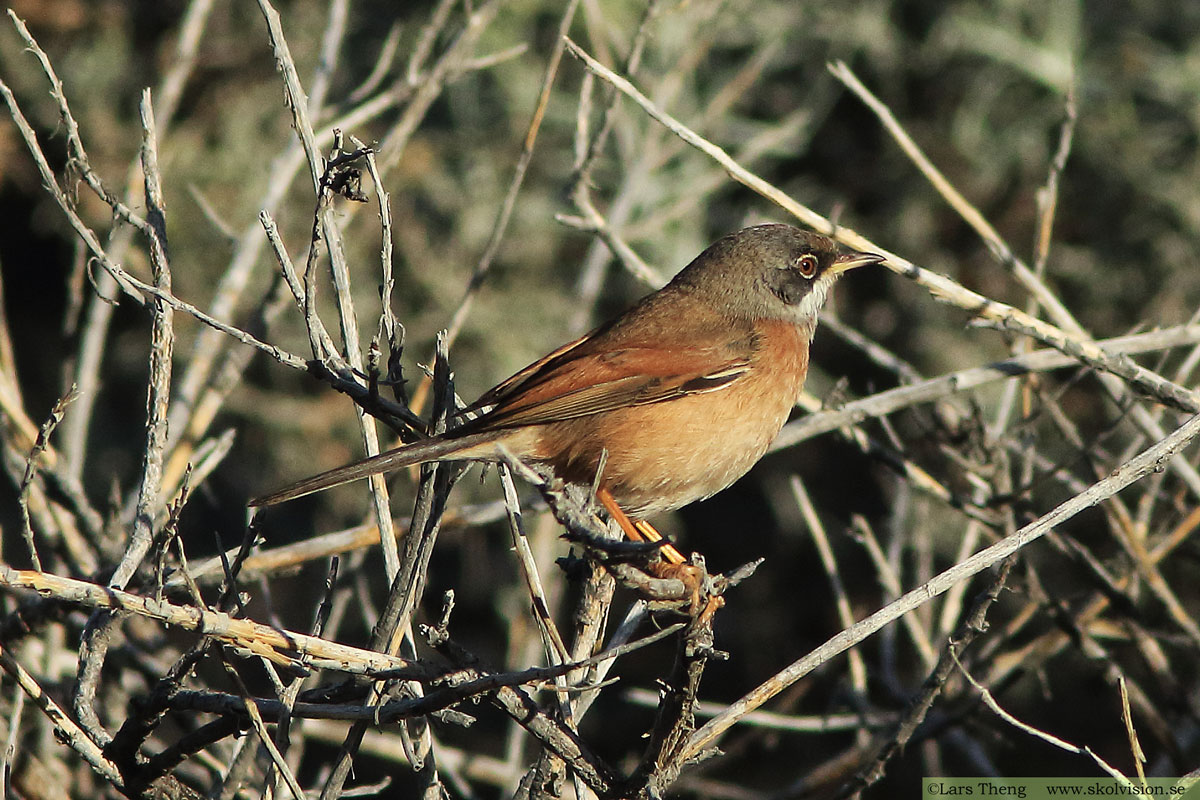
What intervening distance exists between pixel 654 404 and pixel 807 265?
1.12 meters

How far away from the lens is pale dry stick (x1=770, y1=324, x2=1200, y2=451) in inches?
147

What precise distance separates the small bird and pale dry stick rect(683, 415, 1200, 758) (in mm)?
1238

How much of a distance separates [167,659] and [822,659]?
9.11 ft

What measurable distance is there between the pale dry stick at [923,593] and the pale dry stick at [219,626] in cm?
71

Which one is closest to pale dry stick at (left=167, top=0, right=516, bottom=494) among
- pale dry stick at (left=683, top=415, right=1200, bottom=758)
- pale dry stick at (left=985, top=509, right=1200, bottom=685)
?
pale dry stick at (left=683, top=415, right=1200, bottom=758)

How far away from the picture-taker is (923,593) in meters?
2.59

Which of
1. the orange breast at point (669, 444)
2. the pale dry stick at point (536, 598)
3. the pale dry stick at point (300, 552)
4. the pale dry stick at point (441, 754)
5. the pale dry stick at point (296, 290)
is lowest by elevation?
the pale dry stick at point (441, 754)

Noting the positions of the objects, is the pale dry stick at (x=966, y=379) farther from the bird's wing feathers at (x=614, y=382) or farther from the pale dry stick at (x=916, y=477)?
the bird's wing feathers at (x=614, y=382)

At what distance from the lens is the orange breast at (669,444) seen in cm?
400

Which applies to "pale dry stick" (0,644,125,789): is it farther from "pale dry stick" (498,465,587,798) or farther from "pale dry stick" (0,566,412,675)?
"pale dry stick" (498,465,587,798)

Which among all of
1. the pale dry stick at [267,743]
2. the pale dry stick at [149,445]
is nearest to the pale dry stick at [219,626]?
the pale dry stick at [267,743]

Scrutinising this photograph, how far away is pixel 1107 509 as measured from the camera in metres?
3.99

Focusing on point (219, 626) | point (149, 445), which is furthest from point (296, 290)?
point (219, 626)

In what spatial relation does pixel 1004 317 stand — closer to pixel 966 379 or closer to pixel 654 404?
pixel 966 379
